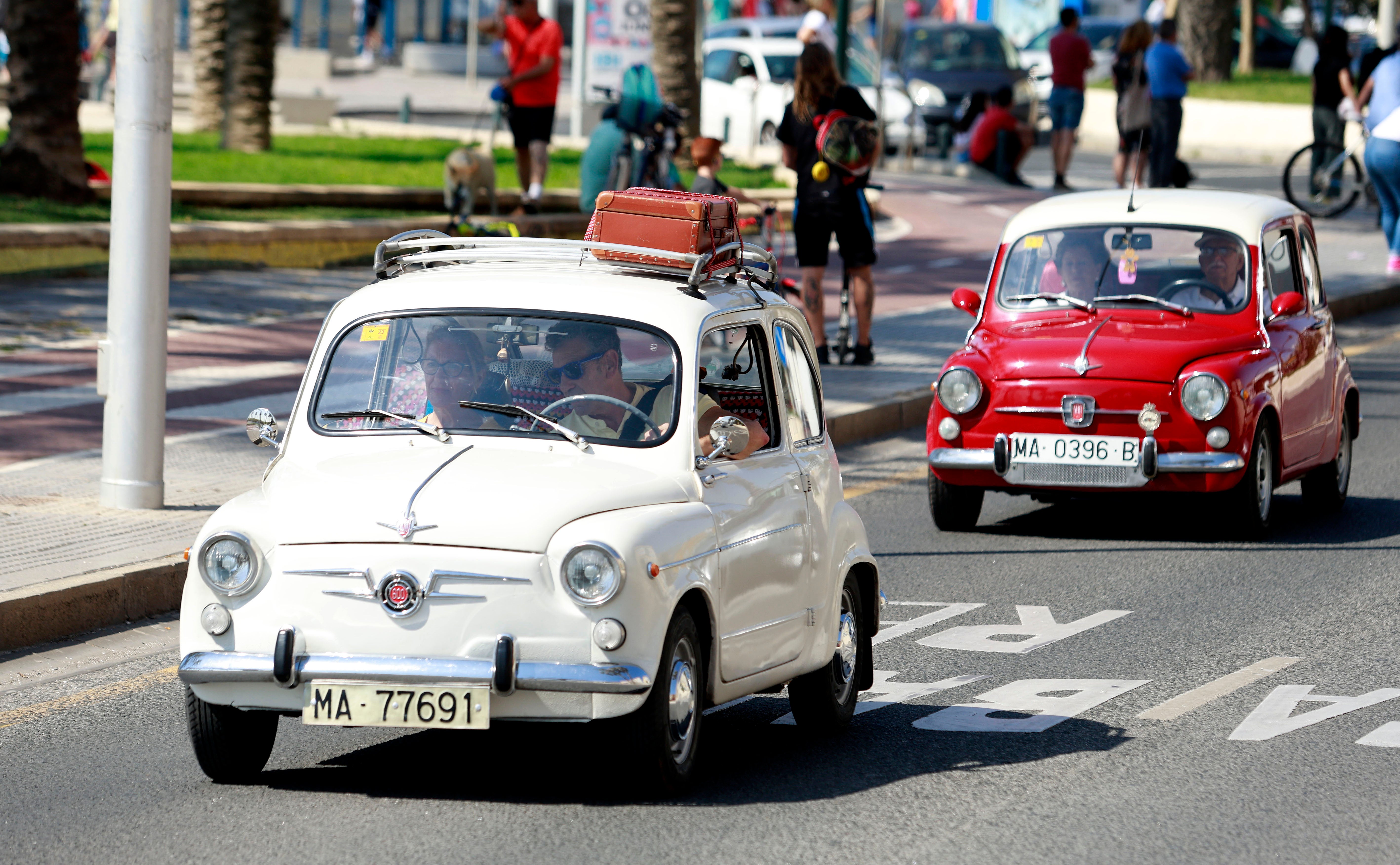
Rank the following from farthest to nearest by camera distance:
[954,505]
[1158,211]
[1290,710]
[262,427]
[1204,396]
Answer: [1158,211], [954,505], [1204,396], [1290,710], [262,427]

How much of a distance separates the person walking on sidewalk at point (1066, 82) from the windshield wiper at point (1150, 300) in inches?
641

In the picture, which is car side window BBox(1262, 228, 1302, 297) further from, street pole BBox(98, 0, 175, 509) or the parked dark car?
the parked dark car

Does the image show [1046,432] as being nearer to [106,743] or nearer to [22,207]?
[106,743]

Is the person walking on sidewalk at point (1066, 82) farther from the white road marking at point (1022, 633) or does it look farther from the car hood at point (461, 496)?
the car hood at point (461, 496)

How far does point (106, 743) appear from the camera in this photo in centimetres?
655

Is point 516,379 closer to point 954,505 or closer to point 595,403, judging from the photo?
point 595,403

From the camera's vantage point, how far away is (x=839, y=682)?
6871 mm

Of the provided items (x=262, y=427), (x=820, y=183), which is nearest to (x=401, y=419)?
(x=262, y=427)

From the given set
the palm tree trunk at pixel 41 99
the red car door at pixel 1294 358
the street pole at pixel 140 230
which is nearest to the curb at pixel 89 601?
the street pole at pixel 140 230

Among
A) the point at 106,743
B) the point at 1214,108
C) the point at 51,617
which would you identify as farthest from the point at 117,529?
the point at 1214,108

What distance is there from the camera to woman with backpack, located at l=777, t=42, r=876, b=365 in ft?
47.4

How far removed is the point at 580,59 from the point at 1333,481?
A: 18.6m

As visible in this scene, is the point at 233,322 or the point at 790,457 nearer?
the point at 790,457

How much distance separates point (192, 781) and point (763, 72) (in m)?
27.7
